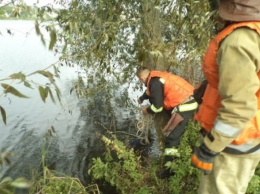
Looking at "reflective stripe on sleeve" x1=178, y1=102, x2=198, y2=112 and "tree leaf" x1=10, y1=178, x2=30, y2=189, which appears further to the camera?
"reflective stripe on sleeve" x1=178, y1=102, x2=198, y2=112

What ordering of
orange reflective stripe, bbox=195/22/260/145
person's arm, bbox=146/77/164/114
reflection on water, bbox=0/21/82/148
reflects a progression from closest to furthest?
orange reflective stripe, bbox=195/22/260/145
person's arm, bbox=146/77/164/114
reflection on water, bbox=0/21/82/148

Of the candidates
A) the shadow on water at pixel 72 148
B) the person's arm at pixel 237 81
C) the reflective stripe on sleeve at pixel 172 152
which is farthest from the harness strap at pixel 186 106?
the person's arm at pixel 237 81

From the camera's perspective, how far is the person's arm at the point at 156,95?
416cm

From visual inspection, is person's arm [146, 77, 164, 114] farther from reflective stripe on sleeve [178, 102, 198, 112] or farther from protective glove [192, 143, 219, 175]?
protective glove [192, 143, 219, 175]

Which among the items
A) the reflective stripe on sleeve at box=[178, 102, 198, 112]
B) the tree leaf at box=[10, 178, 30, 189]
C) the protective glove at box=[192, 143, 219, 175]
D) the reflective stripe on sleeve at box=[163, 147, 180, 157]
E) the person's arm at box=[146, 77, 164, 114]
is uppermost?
the tree leaf at box=[10, 178, 30, 189]

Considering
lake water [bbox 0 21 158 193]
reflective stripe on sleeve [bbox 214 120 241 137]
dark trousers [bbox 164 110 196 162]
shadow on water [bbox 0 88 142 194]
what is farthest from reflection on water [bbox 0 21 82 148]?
reflective stripe on sleeve [bbox 214 120 241 137]

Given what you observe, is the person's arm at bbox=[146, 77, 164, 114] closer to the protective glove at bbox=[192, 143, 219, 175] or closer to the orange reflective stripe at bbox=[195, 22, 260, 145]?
the orange reflective stripe at bbox=[195, 22, 260, 145]

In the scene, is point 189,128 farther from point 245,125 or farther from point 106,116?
point 106,116

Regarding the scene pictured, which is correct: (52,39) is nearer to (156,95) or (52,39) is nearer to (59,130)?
(156,95)

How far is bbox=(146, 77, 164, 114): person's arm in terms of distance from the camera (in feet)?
13.7

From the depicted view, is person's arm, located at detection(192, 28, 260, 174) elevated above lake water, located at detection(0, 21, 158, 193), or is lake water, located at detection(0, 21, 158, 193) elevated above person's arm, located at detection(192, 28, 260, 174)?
person's arm, located at detection(192, 28, 260, 174)

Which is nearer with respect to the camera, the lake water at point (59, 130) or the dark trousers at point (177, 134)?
the dark trousers at point (177, 134)

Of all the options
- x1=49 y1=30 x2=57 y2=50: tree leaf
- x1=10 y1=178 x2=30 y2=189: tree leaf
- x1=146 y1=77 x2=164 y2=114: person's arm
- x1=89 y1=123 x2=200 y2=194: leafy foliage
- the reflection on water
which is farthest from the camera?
the reflection on water

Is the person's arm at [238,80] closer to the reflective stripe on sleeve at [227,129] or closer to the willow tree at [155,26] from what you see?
the reflective stripe on sleeve at [227,129]
